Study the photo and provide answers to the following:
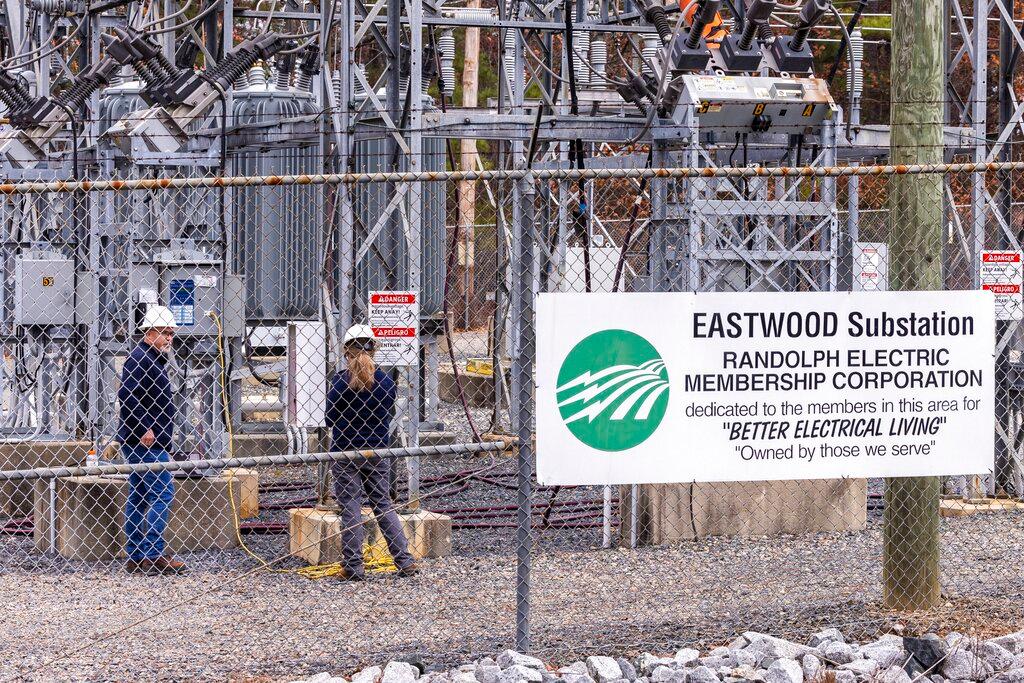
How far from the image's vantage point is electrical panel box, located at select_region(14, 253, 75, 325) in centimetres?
1198

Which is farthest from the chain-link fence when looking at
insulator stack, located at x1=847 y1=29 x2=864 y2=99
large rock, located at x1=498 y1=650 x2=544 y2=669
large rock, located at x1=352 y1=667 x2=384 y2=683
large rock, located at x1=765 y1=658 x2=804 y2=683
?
insulator stack, located at x1=847 y1=29 x2=864 y2=99

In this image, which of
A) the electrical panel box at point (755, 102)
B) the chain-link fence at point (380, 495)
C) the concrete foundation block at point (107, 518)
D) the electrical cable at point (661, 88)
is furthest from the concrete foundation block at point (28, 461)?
the electrical panel box at point (755, 102)

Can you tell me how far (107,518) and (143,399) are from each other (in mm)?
1189

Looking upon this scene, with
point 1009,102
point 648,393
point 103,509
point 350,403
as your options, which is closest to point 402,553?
point 350,403

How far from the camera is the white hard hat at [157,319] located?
954 centimetres

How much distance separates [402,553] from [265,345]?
27.8 ft

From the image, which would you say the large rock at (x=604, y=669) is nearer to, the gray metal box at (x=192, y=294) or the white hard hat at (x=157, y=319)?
the white hard hat at (x=157, y=319)

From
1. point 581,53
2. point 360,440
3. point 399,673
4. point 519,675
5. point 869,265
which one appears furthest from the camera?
point 581,53

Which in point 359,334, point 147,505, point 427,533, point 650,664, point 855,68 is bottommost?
point 427,533

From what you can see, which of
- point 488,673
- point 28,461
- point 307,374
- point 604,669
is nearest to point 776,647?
point 604,669

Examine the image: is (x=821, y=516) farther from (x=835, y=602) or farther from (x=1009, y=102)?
(x=1009, y=102)

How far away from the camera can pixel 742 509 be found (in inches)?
416

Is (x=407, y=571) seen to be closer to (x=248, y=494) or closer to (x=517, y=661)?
(x=248, y=494)

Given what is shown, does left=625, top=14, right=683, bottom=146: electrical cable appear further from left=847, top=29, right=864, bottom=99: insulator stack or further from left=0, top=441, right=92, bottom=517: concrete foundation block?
left=0, top=441, right=92, bottom=517: concrete foundation block
